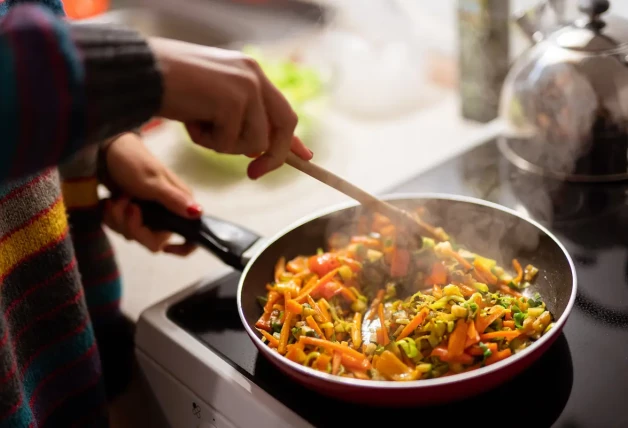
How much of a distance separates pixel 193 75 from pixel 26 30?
15cm

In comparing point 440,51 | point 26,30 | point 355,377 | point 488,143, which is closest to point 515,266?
point 355,377

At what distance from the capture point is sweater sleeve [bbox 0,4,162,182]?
17.9 inches

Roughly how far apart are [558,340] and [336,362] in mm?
275

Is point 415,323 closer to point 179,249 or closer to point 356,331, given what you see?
point 356,331

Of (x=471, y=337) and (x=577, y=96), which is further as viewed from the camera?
(x=577, y=96)

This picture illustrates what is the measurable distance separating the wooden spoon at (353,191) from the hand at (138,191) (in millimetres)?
222

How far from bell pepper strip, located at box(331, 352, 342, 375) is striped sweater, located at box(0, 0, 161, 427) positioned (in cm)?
32

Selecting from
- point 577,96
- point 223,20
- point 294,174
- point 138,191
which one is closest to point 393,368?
→ point 138,191

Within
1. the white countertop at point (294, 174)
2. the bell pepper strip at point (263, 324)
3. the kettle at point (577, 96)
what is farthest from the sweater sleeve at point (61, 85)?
the kettle at point (577, 96)

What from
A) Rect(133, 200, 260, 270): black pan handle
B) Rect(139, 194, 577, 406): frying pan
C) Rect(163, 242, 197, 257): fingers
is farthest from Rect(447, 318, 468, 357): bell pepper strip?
Rect(163, 242, 197, 257): fingers

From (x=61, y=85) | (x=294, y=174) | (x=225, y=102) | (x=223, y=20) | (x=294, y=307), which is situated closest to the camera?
(x=61, y=85)

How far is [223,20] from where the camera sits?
6.48 feet

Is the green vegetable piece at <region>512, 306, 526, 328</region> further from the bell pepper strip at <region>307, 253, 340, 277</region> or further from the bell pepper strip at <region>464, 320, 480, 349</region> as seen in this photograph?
→ the bell pepper strip at <region>307, 253, 340, 277</region>

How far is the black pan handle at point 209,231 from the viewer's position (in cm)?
90
